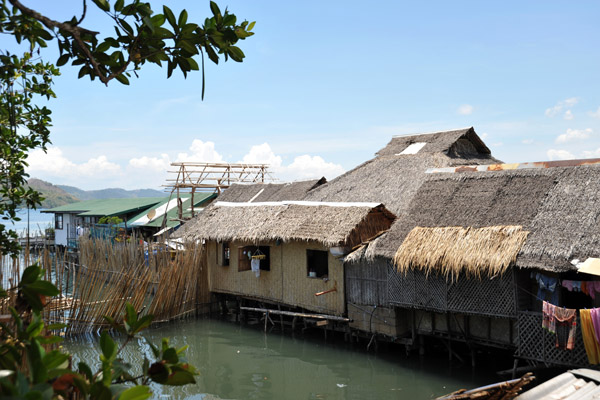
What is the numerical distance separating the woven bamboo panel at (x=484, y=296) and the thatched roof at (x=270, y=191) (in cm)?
794

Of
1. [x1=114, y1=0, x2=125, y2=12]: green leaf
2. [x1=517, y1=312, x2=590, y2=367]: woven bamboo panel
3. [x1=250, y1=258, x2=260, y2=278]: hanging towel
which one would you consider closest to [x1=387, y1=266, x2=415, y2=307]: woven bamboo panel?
[x1=517, y1=312, x2=590, y2=367]: woven bamboo panel

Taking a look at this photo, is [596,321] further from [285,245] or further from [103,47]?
[103,47]

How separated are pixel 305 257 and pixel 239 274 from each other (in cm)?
309

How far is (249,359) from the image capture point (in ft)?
42.2

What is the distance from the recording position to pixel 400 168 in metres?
16.2

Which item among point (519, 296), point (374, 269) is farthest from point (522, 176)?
point (374, 269)

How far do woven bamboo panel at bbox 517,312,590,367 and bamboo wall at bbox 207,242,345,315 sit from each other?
4.68 metres

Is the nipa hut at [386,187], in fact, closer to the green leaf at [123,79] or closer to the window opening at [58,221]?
the green leaf at [123,79]

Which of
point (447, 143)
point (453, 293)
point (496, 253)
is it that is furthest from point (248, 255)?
point (496, 253)

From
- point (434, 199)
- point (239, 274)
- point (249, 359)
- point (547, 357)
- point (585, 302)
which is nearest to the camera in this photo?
point (547, 357)

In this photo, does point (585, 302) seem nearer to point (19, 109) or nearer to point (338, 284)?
point (338, 284)

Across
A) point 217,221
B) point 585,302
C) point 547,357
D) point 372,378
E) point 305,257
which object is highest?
point 217,221

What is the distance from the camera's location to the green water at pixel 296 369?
1044cm

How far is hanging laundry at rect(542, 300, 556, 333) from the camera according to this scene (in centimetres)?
880
